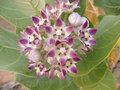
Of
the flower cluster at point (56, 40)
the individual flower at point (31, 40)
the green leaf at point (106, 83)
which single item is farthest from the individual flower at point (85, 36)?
the green leaf at point (106, 83)

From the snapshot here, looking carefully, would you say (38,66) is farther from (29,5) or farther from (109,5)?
(109,5)

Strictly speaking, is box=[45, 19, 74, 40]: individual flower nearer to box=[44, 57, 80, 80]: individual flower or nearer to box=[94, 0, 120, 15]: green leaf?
box=[44, 57, 80, 80]: individual flower

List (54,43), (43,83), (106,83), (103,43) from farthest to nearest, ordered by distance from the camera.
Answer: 1. (106,83)
2. (43,83)
3. (103,43)
4. (54,43)

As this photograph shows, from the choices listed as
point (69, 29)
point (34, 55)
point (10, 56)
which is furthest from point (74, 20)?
point (10, 56)

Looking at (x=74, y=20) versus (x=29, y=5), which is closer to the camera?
(x=74, y=20)

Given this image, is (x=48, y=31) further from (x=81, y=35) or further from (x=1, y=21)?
(x=1, y=21)

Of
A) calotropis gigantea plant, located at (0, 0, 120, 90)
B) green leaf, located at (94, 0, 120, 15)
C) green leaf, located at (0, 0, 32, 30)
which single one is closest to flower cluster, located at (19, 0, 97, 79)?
calotropis gigantea plant, located at (0, 0, 120, 90)

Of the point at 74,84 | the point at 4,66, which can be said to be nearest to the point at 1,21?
the point at 74,84

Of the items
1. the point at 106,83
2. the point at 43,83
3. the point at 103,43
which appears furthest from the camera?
the point at 106,83
